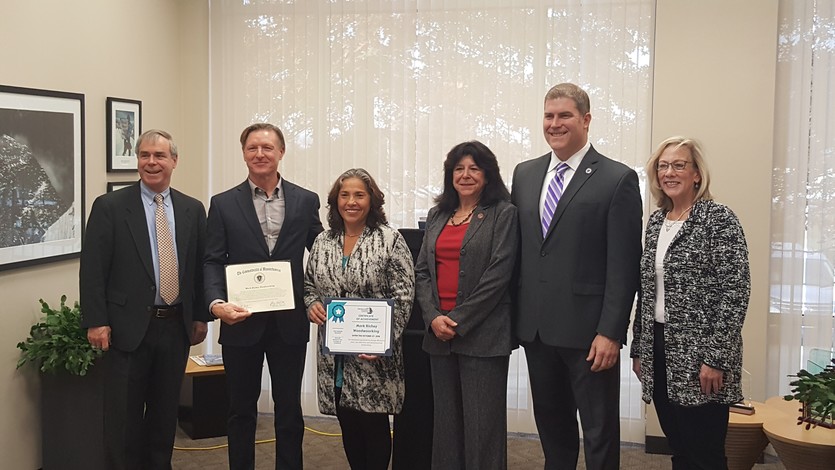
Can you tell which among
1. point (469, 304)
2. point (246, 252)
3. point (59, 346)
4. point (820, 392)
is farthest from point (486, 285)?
point (59, 346)

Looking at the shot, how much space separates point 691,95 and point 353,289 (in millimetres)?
2518

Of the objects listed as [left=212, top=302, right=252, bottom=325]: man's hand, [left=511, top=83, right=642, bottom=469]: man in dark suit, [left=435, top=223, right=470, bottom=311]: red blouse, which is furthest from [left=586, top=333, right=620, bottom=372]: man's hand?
[left=212, top=302, right=252, bottom=325]: man's hand

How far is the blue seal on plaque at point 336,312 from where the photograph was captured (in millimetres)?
3176

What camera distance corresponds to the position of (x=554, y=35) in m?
4.79

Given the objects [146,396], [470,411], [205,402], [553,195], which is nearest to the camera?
[553,195]

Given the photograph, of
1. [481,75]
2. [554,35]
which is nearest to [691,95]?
[554,35]

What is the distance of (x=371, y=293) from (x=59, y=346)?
170 centimetres

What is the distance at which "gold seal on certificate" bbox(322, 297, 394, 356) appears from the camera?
3174 millimetres

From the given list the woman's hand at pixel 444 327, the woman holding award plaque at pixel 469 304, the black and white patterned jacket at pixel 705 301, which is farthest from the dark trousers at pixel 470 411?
the black and white patterned jacket at pixel 705 301

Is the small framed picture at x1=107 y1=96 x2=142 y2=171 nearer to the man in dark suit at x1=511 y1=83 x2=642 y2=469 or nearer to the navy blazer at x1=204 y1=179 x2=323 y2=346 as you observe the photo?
the navy blazer at x1=204 y1=179 x2=323 y2=346

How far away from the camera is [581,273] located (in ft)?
9.59

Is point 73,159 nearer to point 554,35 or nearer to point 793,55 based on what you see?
point 554,35

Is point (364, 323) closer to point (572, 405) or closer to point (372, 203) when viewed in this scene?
point (372, 203)

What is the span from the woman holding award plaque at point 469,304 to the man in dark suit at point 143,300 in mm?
1123
